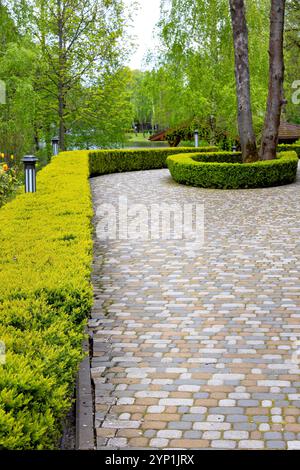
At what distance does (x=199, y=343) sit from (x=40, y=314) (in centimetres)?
187

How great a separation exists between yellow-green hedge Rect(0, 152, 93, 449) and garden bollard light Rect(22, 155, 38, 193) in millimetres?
1778

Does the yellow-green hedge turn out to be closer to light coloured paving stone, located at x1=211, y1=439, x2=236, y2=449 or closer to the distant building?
light coloured paving stone, located at x1=211, y1=439, x2=236, y2=449

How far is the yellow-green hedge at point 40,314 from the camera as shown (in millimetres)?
2934

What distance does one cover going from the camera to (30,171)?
10.5 meters

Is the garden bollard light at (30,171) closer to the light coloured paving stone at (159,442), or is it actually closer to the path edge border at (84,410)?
the path edge border at (84,410)

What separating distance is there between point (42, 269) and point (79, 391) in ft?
4.36

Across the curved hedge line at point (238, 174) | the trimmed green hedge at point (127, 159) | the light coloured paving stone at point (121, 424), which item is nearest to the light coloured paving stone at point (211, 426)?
the light coloured paving stone at point (121, 424)

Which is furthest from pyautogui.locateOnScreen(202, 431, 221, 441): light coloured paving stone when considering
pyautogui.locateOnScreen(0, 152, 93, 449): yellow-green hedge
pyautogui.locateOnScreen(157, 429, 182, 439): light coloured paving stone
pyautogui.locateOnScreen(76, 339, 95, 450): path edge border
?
pyautogui.locateOnScreen(0, 152, 93, 449): yellow-green hedge


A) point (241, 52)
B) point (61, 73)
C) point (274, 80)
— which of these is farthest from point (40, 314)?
point (61, 73)

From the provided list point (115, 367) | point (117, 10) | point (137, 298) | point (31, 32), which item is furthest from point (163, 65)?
point (115, 367)

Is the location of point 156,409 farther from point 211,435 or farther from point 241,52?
point 241,52

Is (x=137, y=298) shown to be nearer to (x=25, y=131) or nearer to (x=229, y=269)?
(x=229, y=269)

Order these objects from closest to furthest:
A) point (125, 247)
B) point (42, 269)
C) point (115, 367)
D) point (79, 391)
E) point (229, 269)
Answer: point (79, 391)
point (115, 367)
point (42, 269)
point (229, 269)
point (125, 247)

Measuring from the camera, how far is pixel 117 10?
2978 centimetres
